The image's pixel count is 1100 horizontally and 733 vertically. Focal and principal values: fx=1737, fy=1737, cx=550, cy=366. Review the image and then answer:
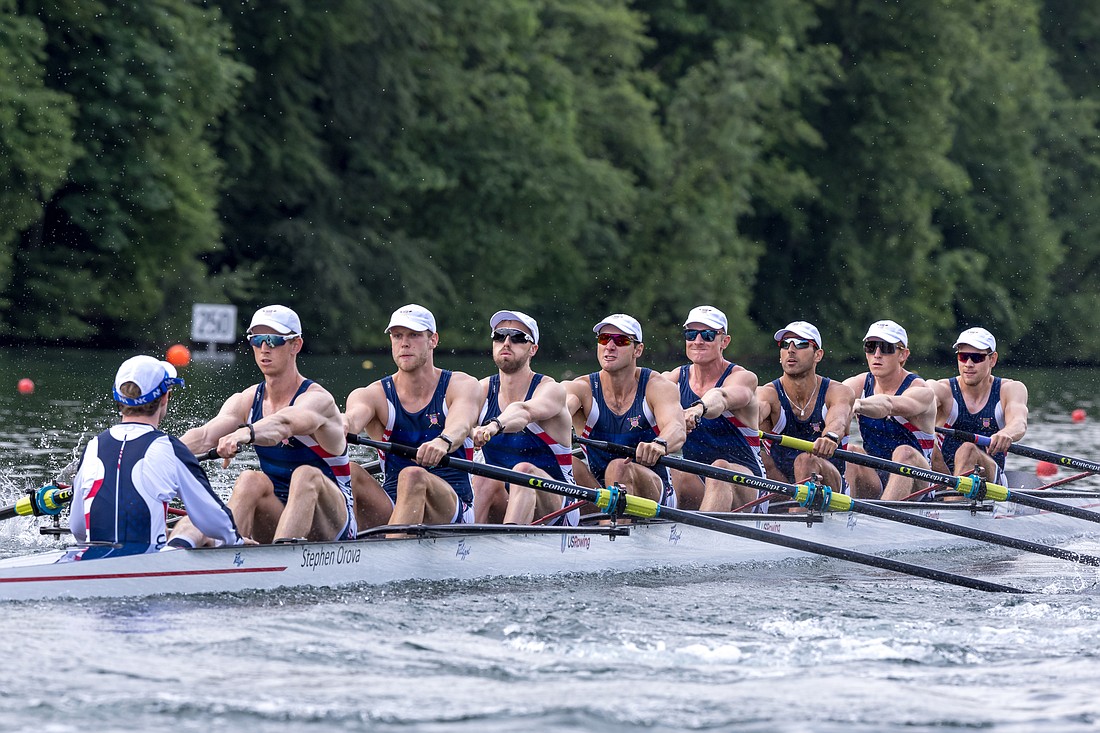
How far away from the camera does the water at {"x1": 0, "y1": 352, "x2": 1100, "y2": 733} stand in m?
7.00

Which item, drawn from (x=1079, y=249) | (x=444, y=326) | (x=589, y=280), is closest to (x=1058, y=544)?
(x=444, y=326)

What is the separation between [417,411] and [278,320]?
110cm

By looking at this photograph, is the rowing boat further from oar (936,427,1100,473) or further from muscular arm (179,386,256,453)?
muscular arm (179,386,256,453)

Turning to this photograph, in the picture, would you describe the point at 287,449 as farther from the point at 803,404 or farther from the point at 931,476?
the point at 931,476

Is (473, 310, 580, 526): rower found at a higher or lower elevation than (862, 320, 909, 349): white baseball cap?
lower

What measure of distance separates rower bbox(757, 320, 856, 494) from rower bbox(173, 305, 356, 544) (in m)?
4.10

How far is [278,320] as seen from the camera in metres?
9.46

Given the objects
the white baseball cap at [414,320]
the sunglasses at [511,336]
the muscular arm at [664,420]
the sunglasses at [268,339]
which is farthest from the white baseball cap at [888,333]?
the sunglasses at [268,339]

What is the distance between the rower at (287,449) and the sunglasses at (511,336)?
1.40 m

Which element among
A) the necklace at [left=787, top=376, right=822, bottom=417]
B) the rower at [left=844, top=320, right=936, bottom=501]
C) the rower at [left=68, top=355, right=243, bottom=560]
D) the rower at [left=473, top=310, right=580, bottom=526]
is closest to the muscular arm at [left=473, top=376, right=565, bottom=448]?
the rower at [left=473, top=310, right=580, bottom=526]

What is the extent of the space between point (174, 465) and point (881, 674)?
3.41m

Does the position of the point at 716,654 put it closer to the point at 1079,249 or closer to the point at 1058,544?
the point at 1058,544

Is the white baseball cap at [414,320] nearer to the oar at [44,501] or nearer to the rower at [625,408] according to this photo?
the rower at [625,408]

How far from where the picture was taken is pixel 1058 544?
1398 cm
